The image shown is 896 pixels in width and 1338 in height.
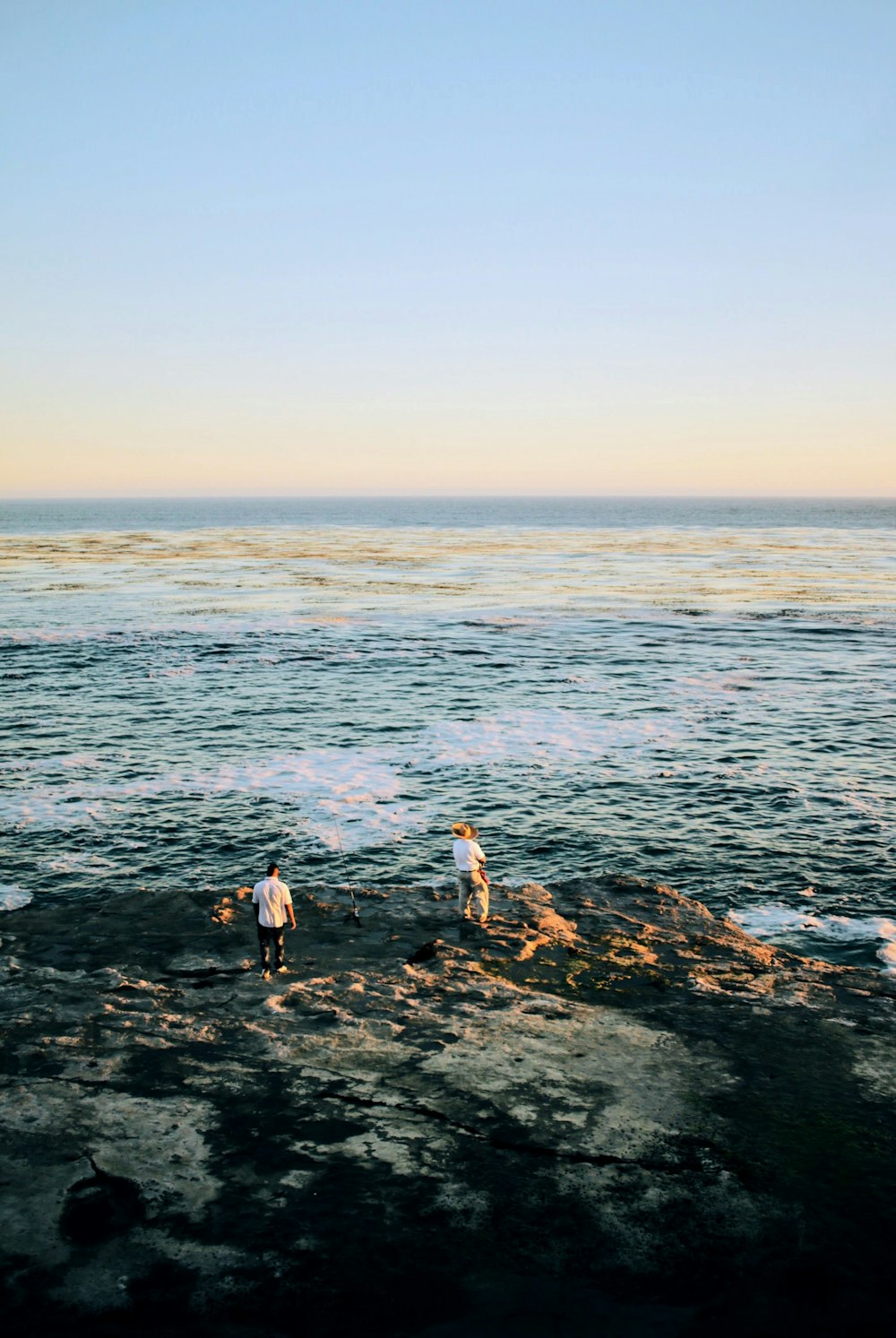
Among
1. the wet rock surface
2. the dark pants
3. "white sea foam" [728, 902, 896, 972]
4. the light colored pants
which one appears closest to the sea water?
"white sea foam" [728, 902, 896, 972]

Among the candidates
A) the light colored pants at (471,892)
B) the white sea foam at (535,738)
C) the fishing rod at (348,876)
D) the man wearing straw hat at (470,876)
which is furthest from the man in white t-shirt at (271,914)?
the white sea foam at (535,738)

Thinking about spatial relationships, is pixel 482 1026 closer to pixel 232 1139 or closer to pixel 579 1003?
pixel 579 1003

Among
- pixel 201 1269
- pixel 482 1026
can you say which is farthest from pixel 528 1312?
pixel 482 1026

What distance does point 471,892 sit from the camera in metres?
23.3

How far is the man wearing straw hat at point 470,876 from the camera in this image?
22.1 metres

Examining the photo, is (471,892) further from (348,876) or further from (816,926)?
(816,926)

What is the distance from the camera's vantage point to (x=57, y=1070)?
51.9 feet

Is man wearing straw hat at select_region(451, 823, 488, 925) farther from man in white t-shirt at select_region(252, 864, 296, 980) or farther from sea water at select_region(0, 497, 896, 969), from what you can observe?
man in white t-shirt at select_region(252, 864, 296, 980)

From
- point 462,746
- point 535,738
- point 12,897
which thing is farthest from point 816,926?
point 12,897

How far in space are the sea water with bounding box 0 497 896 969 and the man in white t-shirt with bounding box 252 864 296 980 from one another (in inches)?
223

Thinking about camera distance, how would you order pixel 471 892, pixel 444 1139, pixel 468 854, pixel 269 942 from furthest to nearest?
pixel 471 892 < pixel 468 854 < pixel 269 942 < pixel 444 1139

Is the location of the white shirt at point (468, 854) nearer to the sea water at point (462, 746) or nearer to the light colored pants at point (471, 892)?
the light colored pants at point (471, 892)

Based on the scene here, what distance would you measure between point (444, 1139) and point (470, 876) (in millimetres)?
8898

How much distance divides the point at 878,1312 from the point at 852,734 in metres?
34.7
